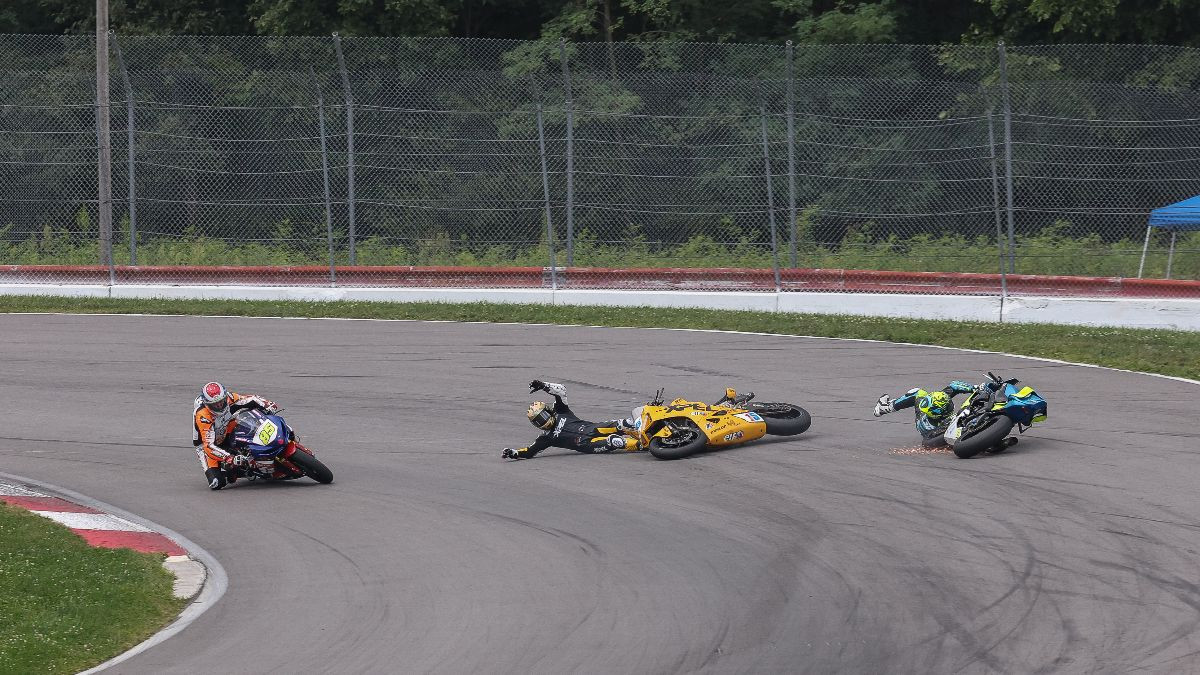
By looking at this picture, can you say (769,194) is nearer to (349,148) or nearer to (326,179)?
(349,148)

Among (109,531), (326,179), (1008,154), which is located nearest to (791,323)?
(1008,154)

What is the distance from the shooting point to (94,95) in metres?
23.5

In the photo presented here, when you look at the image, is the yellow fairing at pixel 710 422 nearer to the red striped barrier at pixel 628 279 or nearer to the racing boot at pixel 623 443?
the racing boot at pixel 623 443

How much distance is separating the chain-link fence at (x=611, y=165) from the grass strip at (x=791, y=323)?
49.6 inches

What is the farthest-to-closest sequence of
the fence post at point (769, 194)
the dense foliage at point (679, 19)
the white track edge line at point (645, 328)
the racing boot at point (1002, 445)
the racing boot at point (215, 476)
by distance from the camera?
the dense foliage at point (679, 19) < the fence post at point (769, 194) < the white track edge line at point (645, 328) < the racing boot at point (1002, 445) < the racing boot at point (215, 476)

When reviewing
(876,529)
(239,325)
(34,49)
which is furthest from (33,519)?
(34,49)

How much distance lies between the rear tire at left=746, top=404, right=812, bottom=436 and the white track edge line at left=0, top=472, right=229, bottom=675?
4.80 metres

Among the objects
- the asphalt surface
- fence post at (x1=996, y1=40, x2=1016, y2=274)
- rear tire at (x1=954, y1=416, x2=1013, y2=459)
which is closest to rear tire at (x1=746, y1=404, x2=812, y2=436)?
the asphalt surface

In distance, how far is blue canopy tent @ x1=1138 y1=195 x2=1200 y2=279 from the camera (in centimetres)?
2016

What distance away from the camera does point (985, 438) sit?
11766 millimetres

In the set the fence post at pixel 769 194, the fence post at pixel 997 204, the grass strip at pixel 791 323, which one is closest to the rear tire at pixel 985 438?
the grass strip at pixel 791 323

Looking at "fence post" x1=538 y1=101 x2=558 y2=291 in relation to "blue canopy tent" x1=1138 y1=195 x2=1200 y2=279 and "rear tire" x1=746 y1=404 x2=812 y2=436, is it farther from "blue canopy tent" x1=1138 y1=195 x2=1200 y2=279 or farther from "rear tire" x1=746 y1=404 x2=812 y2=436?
"rear tire" x1=746 y1=404 x2=812 y2=436

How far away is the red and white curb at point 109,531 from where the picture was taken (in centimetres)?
924

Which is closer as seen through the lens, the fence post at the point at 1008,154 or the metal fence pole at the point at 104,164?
the fence post at the point at 1008,154
